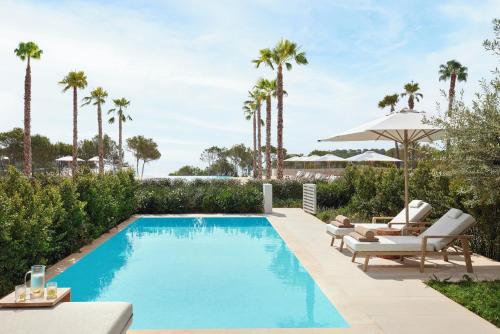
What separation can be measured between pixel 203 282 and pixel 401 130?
17.2 feet

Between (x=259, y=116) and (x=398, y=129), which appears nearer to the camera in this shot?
(x=398, y=129)

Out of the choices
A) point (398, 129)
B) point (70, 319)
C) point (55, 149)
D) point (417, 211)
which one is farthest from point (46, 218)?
point (55, 149)

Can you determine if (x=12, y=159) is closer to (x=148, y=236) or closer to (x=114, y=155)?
(x=114, y=155)

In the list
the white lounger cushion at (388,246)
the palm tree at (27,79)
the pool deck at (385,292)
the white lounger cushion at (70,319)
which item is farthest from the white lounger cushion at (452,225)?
the palm tree at (27,79)

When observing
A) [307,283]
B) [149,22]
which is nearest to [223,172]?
[149,22]

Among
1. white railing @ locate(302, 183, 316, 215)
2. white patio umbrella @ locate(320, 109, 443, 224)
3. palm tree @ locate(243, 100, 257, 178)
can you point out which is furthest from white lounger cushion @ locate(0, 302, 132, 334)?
palm tree @ locate(243, 100, 257, 178)

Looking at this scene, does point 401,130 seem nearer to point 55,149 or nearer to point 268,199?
point 268,199

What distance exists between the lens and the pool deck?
5.16 m

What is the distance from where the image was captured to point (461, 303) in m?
6.09

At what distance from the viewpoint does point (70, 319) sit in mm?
3865

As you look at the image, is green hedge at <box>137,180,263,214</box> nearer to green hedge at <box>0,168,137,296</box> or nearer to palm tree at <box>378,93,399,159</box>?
green hedge at <box>0,168,137,296</box>

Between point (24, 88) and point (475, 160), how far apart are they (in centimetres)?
2843

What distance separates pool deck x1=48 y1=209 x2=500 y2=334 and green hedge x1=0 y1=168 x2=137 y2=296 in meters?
0.50

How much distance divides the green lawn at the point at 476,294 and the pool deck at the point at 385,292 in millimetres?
142
